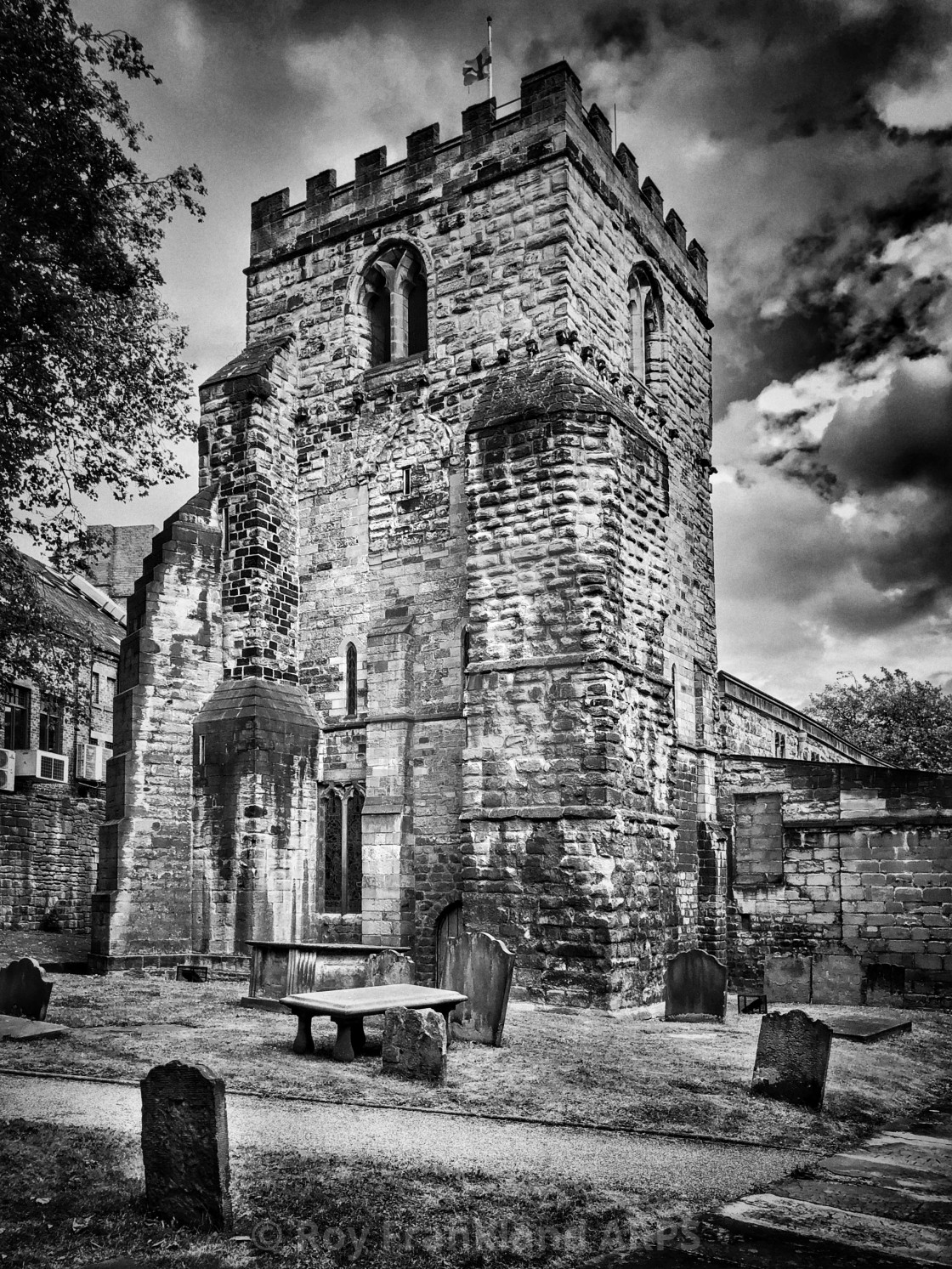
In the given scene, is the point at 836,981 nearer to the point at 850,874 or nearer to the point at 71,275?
the point at 850,874

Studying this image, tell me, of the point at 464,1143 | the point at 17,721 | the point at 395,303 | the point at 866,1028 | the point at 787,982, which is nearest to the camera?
the point at 464,1143

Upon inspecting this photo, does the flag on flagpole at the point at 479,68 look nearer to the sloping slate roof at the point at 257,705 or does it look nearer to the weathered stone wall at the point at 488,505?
the weathered stone wall at the point at 488,505

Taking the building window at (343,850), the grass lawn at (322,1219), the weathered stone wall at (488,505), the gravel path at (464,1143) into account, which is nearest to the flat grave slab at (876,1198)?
the gravel path at (464,1143)

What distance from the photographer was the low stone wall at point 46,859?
23984 millimetres

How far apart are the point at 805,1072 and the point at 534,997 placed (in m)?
6.49

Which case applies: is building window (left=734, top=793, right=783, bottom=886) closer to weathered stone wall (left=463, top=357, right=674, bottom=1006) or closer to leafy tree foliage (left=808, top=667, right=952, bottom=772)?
weathered stone wall (left=463, top=357, right=674, bottom=1006)

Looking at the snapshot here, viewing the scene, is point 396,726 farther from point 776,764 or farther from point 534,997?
point 776,764

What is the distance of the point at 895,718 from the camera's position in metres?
50.9

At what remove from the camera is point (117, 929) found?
16.6 metres

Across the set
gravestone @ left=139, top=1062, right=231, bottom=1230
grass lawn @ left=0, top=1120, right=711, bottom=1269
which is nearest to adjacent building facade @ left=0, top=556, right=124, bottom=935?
grass lawn @ left=0, top=1120, right=711, bottom=1269

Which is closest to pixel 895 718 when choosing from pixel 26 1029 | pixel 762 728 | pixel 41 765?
pixel 762 728

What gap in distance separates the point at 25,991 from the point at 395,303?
1306 centimetres

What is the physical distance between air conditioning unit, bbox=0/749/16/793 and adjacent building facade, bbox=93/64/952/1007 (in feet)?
36.6

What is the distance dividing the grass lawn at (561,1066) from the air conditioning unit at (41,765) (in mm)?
17144
